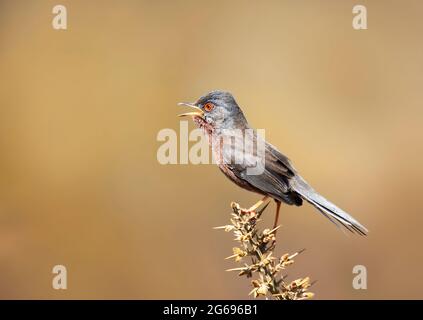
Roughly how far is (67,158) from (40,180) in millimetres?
570

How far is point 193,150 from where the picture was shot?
7.28 m

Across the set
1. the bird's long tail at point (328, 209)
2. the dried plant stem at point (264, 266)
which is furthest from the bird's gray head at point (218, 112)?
the dried plant stem at point (264, 266)

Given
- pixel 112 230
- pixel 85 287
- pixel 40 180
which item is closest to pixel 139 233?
pixel 112 230

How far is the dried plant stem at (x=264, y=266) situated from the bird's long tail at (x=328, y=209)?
1326 mm

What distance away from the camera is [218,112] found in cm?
616

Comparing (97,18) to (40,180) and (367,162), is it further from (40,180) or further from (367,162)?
(367,162)

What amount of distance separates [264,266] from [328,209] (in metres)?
2.08

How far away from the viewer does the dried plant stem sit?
3.21m

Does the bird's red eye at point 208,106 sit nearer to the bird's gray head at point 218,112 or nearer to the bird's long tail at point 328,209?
the bird's gray head at point 218,112

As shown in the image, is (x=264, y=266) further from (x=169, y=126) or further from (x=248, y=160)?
(x=169, y=126)

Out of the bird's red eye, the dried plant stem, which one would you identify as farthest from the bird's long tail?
the dried plant stem

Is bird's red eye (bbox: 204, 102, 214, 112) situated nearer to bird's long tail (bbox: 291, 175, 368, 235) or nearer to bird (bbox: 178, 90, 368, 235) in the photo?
bird (bbox: 178, 90, 368, 235)

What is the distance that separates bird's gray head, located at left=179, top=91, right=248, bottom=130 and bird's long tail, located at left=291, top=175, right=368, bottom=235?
0.90m

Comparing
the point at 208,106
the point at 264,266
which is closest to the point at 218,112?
the point at 208,106
